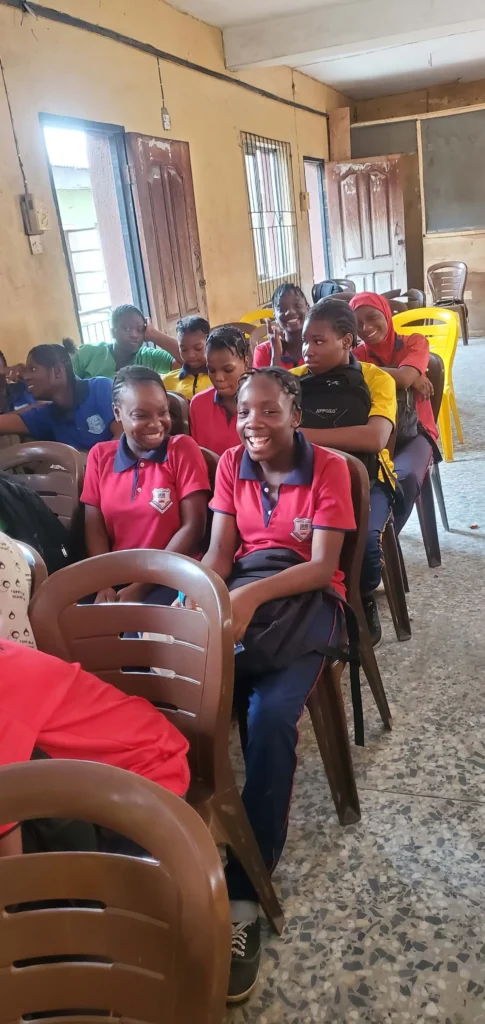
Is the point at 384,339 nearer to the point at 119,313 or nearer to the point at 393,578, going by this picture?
Result: the point at 393,578

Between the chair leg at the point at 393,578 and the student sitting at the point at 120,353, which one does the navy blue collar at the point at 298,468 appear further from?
the student sitting at the point at 120,353

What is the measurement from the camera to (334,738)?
4.81 ft

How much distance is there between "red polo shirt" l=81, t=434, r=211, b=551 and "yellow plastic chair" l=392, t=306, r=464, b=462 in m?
1.82

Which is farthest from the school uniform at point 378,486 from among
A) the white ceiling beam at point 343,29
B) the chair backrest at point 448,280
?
the chair backrest at point 448,280

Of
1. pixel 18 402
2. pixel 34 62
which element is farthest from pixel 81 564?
pixel 34 62

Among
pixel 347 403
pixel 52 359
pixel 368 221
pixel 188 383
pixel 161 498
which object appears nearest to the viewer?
pixel 161 498

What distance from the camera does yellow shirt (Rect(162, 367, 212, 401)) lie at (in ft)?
8.94

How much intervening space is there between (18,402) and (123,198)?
1582 millimetres

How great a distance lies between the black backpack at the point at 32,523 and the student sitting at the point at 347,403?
0.74 m

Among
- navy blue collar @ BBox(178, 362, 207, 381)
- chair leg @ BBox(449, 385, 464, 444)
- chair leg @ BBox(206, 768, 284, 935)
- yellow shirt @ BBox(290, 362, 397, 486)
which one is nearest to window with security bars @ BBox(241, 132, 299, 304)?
chair leg @ BBox(449, 385, 464, 444)

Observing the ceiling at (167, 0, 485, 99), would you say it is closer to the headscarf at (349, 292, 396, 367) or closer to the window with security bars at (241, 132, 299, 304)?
the window with security bars at (241, 132, 299, 304)

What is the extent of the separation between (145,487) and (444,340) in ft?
7.01

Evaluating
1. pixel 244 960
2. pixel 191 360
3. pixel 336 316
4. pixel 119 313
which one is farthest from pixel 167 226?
pixel 244 960

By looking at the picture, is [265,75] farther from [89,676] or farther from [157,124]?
[89,676]
